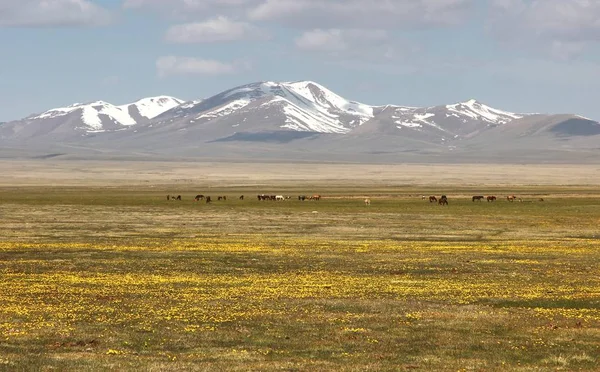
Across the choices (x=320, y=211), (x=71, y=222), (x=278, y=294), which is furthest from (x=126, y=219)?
(x=278, y=294)

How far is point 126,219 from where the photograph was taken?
278ft

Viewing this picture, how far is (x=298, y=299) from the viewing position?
33.7 meters

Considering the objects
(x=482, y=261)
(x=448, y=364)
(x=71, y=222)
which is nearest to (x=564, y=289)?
(x=482, y=261)

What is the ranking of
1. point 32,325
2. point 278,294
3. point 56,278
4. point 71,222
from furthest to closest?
point 71,222 → point 56,278 → point 278,294 → point 32,325

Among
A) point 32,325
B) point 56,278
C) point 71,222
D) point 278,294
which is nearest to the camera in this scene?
point 32,325

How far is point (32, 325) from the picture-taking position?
1087 inches

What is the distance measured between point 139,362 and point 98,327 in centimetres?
527

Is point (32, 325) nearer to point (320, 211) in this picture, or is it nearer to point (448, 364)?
point (448, 364)

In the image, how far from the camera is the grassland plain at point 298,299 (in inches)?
938

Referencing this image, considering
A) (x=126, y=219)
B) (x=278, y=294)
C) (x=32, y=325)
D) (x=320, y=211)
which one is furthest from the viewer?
(x=320, y=211)

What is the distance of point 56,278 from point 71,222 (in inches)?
1608

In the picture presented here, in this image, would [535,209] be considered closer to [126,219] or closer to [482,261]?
[126,219]

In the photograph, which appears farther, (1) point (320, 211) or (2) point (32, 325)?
(1) point (320, 211)

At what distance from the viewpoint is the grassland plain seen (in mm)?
23812
